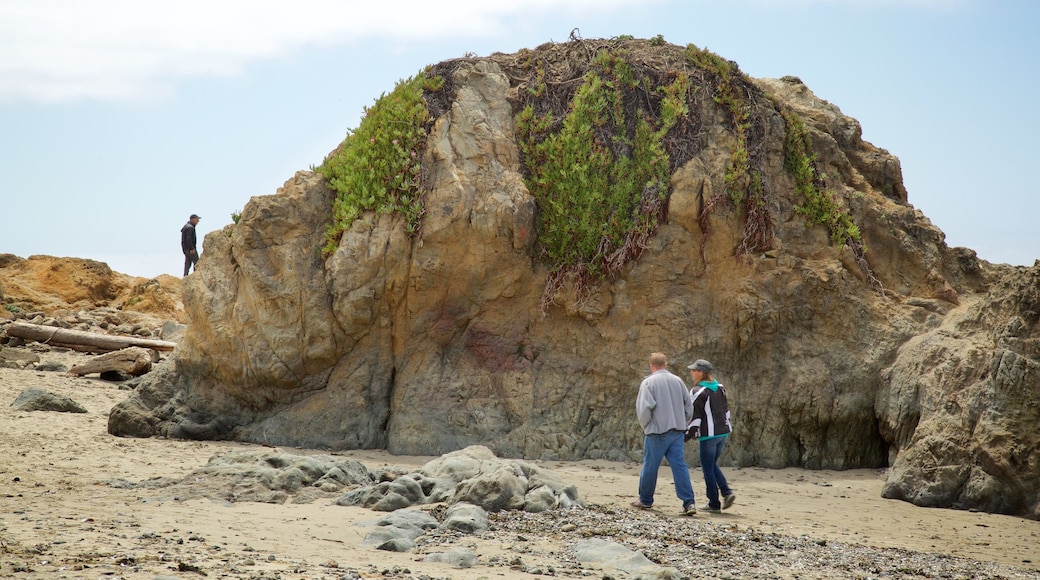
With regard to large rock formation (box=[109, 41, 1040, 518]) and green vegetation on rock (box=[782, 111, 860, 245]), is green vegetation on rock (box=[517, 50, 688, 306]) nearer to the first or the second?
large rock formation (box=[109, 41, 1040, 518])

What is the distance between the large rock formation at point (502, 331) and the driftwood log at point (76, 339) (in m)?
5.75

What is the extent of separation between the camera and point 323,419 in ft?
40.9

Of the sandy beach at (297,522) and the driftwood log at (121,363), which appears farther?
the driftwood log at (121,363)

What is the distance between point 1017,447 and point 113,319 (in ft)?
60.8

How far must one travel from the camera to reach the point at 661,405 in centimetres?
955

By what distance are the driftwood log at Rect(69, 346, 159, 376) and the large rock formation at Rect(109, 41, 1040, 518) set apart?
4073 mm

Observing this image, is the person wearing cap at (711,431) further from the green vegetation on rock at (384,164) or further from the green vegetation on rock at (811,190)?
the green vegetation on rock at (384,164)

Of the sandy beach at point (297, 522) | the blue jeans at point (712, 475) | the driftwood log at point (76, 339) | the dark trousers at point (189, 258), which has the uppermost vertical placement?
the dark trousers at point (189, 258)

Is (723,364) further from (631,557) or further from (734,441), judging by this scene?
(631,557)

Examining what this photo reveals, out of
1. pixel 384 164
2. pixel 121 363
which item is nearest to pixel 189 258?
pixel 121 363

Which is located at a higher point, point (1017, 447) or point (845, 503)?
point (1017, 447)

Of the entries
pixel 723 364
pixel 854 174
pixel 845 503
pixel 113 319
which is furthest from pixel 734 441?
pixel 113 319

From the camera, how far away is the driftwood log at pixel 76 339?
1833 centimetres

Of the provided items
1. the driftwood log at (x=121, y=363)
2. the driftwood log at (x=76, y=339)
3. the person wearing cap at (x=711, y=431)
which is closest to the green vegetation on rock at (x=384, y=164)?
the person wearing cap at (x=711, y=431)
